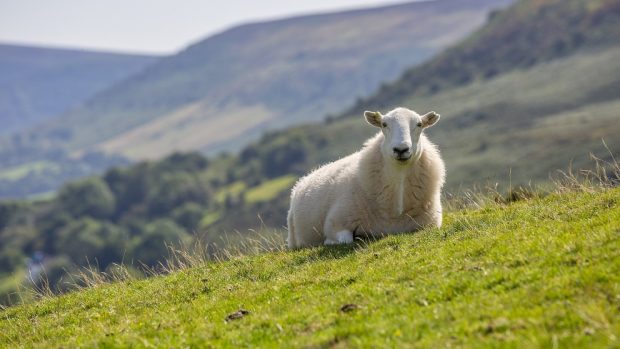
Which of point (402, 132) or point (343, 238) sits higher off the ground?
point (402, 132)

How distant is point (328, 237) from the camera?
15.0 metres

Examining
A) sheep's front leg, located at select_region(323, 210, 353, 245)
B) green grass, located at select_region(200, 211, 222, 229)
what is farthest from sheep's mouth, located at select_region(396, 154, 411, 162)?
green grass, located at select_region(200, 211, 222, 229)

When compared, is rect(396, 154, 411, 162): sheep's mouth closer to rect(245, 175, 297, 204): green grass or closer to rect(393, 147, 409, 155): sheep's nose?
rect(393, 147, 409, 155): sheep's nose

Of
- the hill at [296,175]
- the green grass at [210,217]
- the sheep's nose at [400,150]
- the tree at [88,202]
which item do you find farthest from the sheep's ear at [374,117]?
the tree at [88,202]

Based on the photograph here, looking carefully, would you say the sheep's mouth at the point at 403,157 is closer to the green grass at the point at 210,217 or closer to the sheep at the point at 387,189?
the sheep at the point at 387,189

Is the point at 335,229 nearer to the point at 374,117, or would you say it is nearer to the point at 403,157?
the point at 403,157

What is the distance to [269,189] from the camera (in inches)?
7013

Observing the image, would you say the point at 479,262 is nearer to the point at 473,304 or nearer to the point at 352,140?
the point at 473,304

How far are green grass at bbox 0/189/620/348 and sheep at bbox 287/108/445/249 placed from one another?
101 centimetres

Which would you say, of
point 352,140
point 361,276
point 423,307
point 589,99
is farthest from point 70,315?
point 352,140

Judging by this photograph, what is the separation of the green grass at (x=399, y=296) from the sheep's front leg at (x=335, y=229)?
61 centimetres

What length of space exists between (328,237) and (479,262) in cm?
527

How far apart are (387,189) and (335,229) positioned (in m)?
1.26

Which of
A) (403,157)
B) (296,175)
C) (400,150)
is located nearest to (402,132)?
(400,150)
